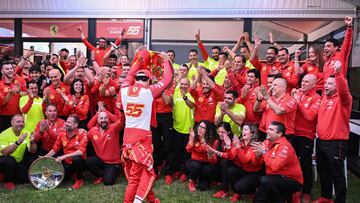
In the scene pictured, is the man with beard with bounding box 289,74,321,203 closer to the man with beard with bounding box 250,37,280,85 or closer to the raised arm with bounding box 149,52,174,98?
the man with beard with bounding box 250,37,280,85

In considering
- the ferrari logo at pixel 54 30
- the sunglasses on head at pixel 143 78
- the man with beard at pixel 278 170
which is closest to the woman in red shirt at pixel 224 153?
the man with beard at pixel 278 170

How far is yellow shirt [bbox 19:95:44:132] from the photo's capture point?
686 centimetres

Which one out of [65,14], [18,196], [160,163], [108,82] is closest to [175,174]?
[160,163]

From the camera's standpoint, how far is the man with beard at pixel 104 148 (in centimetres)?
661

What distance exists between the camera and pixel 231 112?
615cm

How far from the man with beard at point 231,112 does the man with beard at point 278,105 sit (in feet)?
1.11

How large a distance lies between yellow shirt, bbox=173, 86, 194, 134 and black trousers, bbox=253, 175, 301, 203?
1.92 m

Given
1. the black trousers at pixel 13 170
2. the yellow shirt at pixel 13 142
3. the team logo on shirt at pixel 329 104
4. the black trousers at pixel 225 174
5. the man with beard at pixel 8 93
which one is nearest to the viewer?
the team logo on shirt at pixel 329 104

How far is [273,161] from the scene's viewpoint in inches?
204

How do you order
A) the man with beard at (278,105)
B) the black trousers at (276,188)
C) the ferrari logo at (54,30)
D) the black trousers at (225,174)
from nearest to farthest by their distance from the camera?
the black trousers at (276,188) < the man with beard at (278,105) < the black trousers at (225,174) < the ferrari logo at (54,30)

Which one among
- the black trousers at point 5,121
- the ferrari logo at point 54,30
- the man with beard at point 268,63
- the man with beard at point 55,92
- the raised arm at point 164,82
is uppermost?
the ferrari logo at point 54,30

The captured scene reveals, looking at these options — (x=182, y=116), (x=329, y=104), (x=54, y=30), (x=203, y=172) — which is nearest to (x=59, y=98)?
(x=182, y=116)

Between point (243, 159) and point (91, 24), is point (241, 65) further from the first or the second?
point (91, 24)

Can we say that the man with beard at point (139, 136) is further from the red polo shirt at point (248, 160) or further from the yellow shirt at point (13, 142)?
the yellow shirt at point (13, 142)
